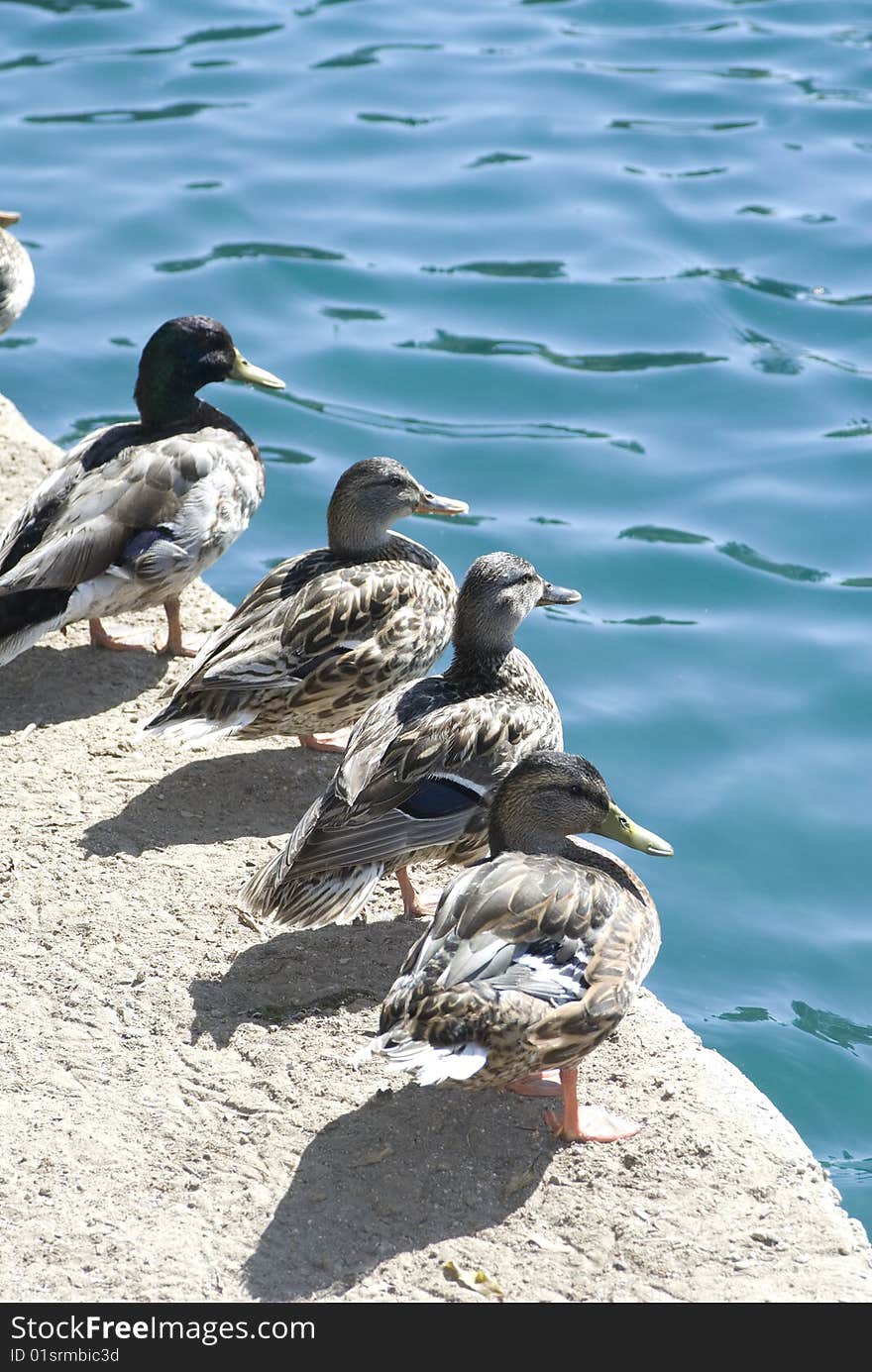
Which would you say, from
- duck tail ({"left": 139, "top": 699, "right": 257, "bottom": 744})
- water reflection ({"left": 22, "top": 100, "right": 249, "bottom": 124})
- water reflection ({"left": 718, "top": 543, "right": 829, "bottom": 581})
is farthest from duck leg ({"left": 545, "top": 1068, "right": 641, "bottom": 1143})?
water reflection ({"left": 22, "top": 100, "right": 249, "bottom": 124})

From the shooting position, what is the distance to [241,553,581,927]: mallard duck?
5.01 metres

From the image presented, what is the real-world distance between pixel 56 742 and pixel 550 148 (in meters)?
7.28

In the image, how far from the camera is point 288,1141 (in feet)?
14.7

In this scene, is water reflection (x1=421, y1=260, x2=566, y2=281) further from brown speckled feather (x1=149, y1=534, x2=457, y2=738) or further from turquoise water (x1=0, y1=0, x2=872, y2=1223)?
brown speckled feather (x1=149, y1=534, x2=457, y2=738)

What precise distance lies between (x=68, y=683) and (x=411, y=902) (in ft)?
6.33

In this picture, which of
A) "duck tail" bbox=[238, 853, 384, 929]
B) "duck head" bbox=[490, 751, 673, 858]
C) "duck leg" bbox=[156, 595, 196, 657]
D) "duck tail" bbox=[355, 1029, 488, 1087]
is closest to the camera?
"duck tail" bbox=[355, 1029, 488, 1087]

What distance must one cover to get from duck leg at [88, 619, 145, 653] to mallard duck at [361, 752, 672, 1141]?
2531 mm

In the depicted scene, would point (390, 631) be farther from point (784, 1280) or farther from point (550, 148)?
point (550, 148)

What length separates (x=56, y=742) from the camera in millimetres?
6277

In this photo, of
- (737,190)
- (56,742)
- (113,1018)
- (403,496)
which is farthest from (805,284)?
(113,1018)

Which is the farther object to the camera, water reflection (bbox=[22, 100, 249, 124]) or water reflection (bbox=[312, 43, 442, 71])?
water reflection (bbox=[312, 43, 442, 71])

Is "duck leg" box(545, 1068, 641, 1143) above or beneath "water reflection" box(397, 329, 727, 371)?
beneath
